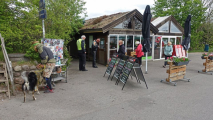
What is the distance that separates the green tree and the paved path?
15.0 m

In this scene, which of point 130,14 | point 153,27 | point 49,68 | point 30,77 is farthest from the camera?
point 153,27

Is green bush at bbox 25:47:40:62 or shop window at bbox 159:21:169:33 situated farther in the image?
shop window at bbox 159:21:169:33

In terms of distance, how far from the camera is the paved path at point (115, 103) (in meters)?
3.82

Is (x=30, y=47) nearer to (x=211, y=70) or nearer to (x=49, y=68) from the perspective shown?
(x=49, y=68)

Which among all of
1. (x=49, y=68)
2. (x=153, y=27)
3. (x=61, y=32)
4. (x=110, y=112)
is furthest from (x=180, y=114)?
(x=153, y=27)

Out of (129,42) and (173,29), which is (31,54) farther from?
(173,29)

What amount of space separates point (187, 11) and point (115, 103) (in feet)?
60.6

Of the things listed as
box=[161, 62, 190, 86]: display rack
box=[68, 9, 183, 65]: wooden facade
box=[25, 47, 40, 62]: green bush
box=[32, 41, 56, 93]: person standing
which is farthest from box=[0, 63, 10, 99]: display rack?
box=[68, 9, 183, 65]: wooden facade

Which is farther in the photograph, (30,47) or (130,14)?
(130,14)

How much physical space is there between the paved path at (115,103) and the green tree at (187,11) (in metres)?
15.0

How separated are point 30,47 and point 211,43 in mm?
25668

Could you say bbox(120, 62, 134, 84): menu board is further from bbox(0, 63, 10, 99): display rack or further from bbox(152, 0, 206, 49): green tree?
bbox(152, 0, 206, 49): green tree

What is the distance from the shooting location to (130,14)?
10859mm

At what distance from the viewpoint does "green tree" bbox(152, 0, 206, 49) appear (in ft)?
60.1
